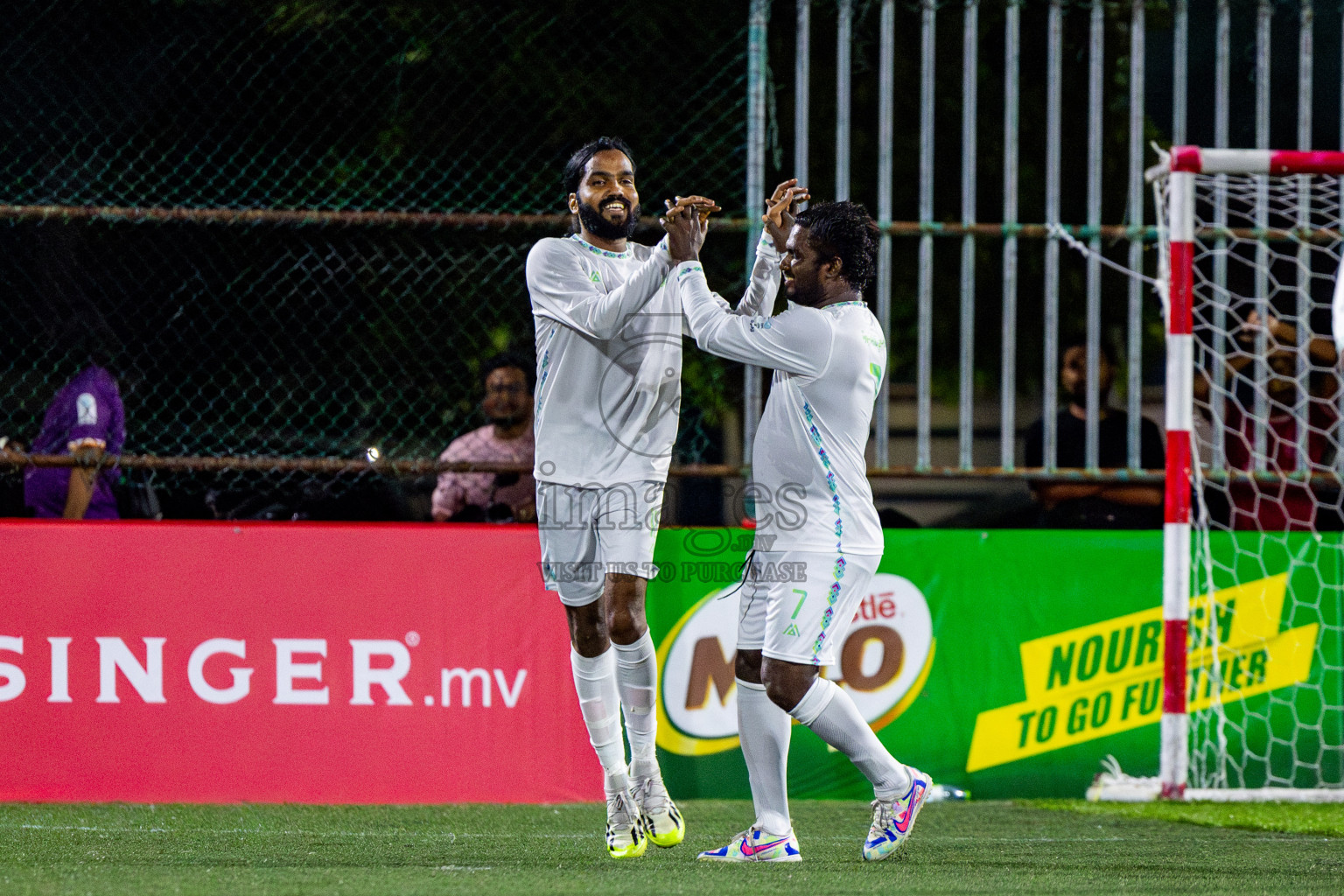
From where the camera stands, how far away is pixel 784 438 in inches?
181

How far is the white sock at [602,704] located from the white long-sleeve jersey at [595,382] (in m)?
0.58

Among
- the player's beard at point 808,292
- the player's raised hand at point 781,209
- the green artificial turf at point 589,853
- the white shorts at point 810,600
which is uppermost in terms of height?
the player's raised hand at point 781,209

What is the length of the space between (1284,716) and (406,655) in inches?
140

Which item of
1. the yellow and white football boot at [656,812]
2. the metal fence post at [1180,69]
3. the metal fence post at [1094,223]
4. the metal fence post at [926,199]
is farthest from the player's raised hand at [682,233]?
the metal fence post at [1180,69]

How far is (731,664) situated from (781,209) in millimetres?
2322

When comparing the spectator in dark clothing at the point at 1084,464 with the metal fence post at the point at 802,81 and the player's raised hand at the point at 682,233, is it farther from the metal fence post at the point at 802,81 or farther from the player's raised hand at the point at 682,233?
the player's raised hand at the point at 682,233

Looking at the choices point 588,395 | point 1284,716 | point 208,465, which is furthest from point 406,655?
point 1284,716

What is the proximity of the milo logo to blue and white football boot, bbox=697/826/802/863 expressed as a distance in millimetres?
1762

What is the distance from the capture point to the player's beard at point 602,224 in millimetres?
5109

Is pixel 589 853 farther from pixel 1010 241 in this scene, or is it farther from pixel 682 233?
pixel 1010 241

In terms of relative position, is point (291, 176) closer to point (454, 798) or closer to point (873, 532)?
point (454, 798)

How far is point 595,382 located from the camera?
5090mm

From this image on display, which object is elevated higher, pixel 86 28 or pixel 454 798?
pixel 86 28

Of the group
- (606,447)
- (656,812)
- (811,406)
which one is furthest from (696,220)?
(656,812)
